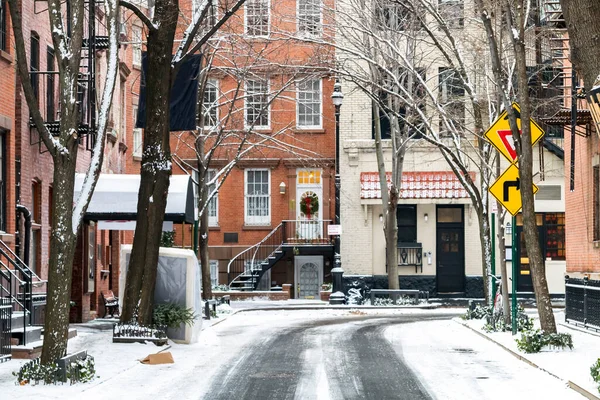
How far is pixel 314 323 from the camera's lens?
88.8ft

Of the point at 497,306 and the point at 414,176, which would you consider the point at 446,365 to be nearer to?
the point at 497,306

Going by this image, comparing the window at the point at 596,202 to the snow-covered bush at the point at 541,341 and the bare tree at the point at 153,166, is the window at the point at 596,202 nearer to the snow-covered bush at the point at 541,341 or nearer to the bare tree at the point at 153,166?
the snow-covered bush at the point at 541,341

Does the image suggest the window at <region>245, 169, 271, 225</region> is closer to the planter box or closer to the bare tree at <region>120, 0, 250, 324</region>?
the planter box

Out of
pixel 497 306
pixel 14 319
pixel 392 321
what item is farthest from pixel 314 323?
pixel 14 319

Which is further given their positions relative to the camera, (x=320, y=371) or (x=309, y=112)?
(x=309, y=112)

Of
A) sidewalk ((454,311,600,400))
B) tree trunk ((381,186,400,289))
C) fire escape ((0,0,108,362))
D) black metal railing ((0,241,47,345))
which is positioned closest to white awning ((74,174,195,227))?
fire escape ((0,0,108,362))

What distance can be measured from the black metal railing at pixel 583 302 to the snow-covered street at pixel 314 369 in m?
2.55

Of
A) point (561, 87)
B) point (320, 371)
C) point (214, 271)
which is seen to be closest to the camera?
point (320, 371)

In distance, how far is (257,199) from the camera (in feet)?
142

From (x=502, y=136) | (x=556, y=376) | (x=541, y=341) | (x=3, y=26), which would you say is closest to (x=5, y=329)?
(x=3, y=26)

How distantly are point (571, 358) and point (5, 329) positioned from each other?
852 cm

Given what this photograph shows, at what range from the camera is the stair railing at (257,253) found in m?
42.4

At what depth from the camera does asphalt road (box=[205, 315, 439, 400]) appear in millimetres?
12859

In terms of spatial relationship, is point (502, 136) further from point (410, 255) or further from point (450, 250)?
point (450, 250)
